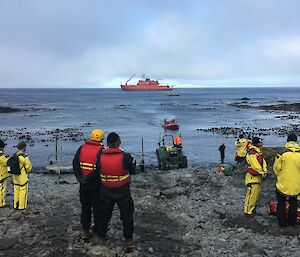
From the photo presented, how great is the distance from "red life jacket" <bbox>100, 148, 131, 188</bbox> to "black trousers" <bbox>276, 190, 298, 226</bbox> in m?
3.66

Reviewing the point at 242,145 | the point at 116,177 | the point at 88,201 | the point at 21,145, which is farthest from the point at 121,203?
the point at 242,145

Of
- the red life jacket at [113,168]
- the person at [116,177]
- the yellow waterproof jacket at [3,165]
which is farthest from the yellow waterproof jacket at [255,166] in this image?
the yellow waterproof jacket at [3,165]

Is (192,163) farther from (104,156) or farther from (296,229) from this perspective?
(104,156)

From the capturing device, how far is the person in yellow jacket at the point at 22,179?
31.2 feet

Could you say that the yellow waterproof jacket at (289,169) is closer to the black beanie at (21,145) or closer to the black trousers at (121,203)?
the black trousers at (121,203)

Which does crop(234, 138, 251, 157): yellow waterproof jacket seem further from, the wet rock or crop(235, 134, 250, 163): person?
the wet rock

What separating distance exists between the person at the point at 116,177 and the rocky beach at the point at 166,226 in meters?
0.85

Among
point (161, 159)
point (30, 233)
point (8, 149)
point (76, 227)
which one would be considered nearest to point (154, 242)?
point (76, 227)

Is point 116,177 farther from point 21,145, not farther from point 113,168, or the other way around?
point 21,145

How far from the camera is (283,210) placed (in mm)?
8141

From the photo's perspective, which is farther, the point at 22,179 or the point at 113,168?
the point at 22,179

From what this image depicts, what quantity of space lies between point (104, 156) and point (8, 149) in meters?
23.0

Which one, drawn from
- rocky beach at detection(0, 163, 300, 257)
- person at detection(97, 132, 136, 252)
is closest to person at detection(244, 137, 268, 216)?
rocky beach at detection(0, 163, 300, 257)

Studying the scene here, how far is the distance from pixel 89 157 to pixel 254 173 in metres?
4.10
